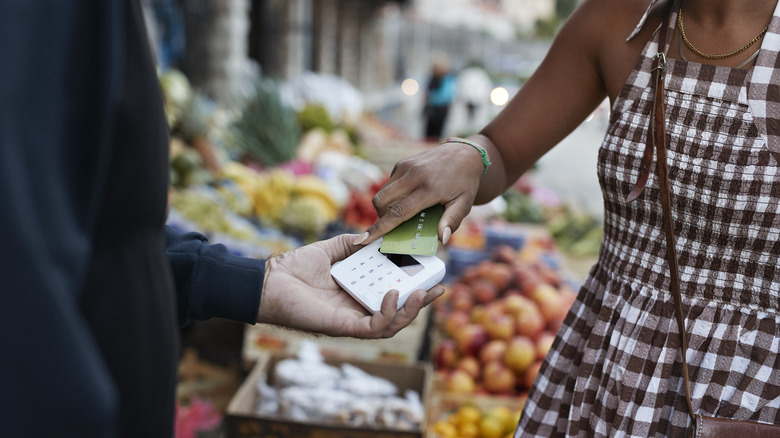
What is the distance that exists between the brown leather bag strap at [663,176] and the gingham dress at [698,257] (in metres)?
0.02

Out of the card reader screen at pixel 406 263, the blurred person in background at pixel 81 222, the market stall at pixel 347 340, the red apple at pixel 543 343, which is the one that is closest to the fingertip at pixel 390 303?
the card reader screen at pixel 406 263

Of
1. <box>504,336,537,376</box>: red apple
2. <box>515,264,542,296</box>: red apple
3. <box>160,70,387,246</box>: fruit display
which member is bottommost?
<box>504,336,537,376</box>: red apple

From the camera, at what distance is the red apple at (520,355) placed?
293cm

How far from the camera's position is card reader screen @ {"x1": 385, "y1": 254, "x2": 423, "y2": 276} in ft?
4.00

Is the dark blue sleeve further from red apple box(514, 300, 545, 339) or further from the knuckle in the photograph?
red apple box(514, 300, 545, 339)

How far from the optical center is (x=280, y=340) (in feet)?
10.1

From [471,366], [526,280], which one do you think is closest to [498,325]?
[471,366]

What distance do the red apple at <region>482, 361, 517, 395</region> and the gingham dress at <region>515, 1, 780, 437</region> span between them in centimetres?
167

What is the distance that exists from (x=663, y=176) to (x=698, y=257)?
6.4 inches

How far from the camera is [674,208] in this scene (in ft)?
3.83

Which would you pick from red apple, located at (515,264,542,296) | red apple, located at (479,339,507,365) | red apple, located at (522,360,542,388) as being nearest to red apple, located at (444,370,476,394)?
red apple, located at (479,339,507,365)

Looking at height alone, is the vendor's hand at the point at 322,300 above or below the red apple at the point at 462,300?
above

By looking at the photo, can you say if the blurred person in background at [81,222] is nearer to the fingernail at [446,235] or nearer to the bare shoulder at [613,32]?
the fingernail at [446,235]

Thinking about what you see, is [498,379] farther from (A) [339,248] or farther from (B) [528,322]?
(A) [339,248]
